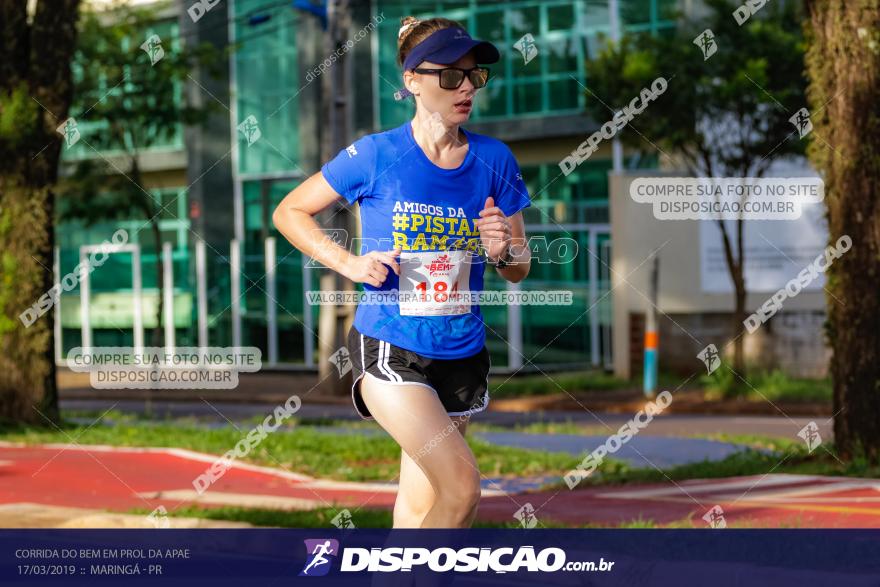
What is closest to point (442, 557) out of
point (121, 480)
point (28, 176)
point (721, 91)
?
point (121, 480)

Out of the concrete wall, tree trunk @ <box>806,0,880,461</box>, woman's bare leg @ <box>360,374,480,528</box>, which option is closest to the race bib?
woman's bare leg @ <box>360,374,480,528</box>

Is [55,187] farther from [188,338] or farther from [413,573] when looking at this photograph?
[188,338]

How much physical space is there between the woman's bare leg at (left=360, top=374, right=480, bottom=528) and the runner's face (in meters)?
0.93

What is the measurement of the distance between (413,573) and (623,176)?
21006 millimetres

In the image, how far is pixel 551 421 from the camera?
1864 centimetres

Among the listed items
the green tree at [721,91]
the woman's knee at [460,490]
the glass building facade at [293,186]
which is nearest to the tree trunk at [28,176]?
the glass building facade at [293,186]

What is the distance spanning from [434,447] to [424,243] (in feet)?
2.36

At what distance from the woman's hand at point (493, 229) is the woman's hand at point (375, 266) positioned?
0.97 ft

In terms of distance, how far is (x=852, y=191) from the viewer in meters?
10.6

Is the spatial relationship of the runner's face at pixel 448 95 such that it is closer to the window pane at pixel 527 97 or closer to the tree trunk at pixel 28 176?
the tree trunk at pixel 28 176

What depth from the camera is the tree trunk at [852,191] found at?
10.6 metres

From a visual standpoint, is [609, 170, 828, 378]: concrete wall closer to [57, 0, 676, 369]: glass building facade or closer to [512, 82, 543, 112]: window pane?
[57, 0, 676, 369]: glass building facade

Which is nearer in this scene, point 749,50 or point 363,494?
point 363,494

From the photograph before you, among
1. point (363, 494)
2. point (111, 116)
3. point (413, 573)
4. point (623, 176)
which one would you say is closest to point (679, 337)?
point (623, 176)
